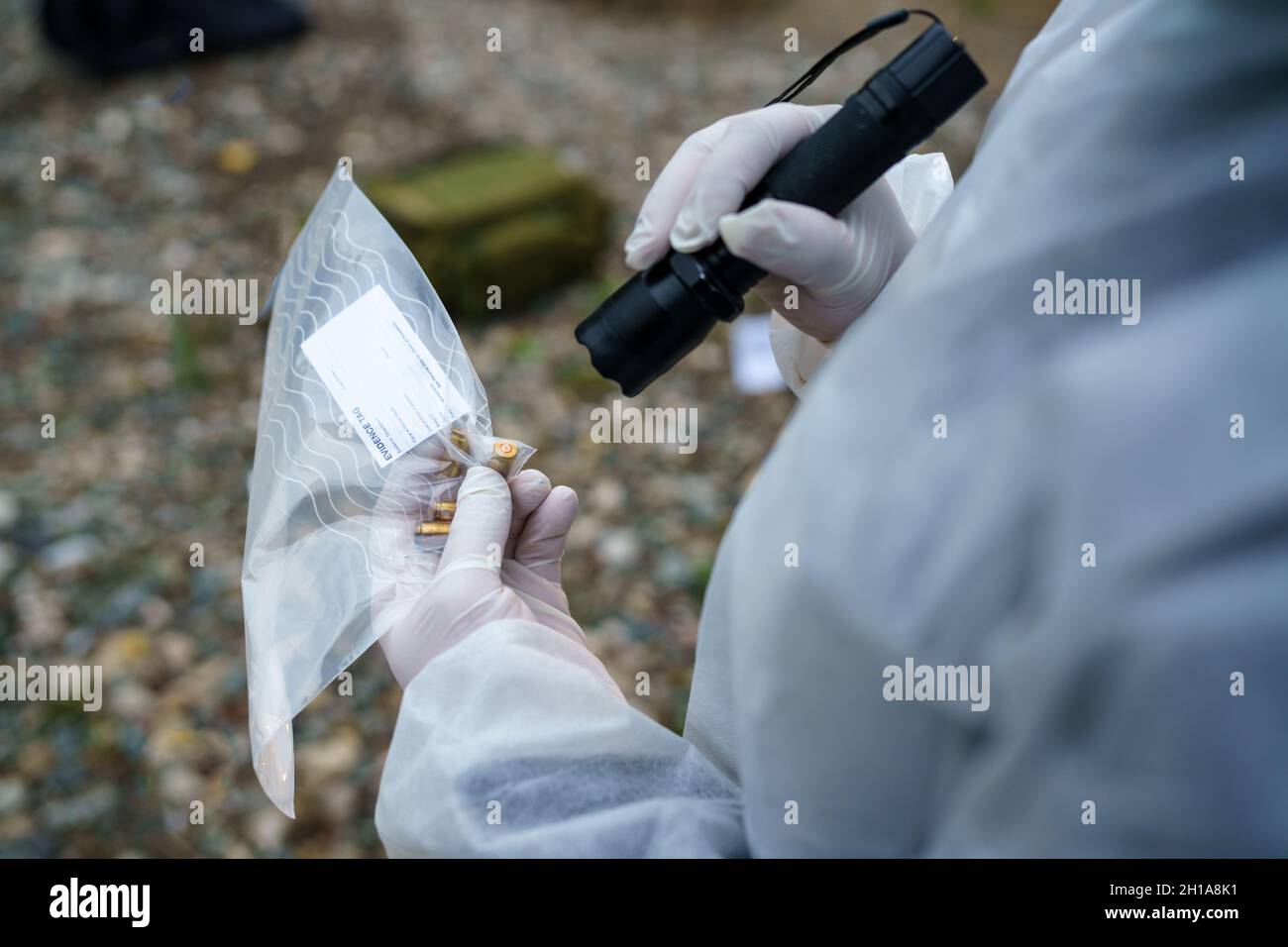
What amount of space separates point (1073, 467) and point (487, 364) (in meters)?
2.49

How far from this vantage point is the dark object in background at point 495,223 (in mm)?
2941

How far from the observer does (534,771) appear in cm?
→ 82

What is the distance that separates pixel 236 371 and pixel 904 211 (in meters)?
2.17

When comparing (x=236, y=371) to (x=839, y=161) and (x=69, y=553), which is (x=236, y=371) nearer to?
(x=69, y=553)

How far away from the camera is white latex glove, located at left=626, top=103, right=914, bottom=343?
89 cm

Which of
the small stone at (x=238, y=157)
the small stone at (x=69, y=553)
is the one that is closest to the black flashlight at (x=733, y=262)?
the small stone at (x=69, y=553)

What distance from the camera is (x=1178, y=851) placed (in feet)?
1.81

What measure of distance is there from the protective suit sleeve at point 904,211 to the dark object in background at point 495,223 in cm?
180

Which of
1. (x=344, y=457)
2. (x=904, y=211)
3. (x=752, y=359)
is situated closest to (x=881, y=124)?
(x=904, y=211)

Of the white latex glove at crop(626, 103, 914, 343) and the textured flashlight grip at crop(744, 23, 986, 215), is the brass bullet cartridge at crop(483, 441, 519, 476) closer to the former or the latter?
the white latex glove at crop(626, 103, 914, 343)

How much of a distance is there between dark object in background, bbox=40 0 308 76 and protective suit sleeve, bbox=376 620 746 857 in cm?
393
